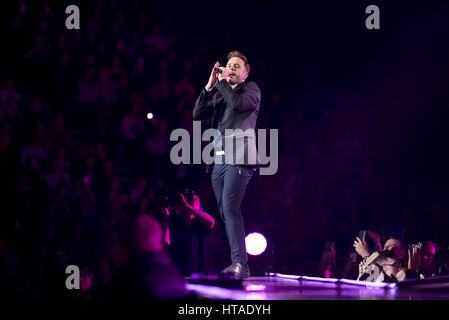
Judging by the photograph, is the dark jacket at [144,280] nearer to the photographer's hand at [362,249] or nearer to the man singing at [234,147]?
the man singing at [234,147]

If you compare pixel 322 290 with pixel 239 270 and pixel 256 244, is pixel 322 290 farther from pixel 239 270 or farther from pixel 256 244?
pixel 256 244

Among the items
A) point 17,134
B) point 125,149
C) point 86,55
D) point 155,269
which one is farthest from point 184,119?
point 155,269

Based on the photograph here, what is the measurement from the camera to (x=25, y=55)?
8617mm

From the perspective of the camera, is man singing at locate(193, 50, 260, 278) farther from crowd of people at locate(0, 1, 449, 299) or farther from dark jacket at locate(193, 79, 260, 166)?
crowd of people at locate(0, 1, 449, 299)

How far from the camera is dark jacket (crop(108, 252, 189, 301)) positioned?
266 centimetres

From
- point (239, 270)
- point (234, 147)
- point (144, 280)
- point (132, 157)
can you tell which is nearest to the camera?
point (144, 280)

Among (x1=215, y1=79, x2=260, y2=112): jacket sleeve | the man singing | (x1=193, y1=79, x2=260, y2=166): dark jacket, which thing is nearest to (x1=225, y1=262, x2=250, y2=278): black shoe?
the man singing

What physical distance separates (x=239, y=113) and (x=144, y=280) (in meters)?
2.26

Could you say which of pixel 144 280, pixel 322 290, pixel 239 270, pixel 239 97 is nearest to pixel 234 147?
pixel 239 97

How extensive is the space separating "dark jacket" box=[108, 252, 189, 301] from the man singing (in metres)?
1.74

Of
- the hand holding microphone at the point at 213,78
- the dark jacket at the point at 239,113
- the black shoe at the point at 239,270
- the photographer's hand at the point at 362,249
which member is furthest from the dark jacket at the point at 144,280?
the photographer's hand at the point at 362,249

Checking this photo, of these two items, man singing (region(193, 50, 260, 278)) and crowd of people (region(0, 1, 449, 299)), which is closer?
man singing (region(193, 50, 260, 278))

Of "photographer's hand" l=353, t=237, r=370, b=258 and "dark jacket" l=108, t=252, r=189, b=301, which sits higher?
"dark jacket" l=108, t=252, r=189, b=301

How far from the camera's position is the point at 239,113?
4676 millimetres
